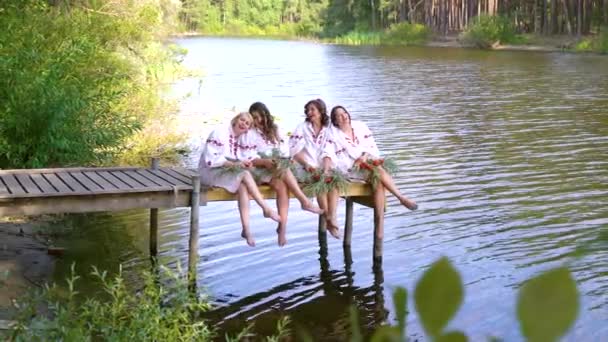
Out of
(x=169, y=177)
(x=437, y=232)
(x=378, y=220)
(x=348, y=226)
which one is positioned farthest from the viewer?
(x=437, y=232)

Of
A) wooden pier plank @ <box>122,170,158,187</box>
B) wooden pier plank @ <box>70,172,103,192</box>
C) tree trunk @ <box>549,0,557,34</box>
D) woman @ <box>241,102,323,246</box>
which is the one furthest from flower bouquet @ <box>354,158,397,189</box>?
tree trunk @ <box>549,0,557,34</box>

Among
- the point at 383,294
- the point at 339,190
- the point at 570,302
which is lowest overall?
the point at 383,294

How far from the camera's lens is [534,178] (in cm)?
1285

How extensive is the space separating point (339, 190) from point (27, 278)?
9.09ft

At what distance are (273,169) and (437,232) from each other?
265cm

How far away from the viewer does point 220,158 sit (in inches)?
305

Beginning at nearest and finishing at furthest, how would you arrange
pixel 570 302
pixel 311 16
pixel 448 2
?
pixel 570 302 < pixel 448 2 < pixel 311 16

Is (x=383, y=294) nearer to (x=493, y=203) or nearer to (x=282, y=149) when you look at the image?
(x=282, y=149)

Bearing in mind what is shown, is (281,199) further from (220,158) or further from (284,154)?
(220,158)

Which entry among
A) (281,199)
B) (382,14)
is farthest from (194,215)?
(382,14)

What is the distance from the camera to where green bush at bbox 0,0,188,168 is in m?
9.27

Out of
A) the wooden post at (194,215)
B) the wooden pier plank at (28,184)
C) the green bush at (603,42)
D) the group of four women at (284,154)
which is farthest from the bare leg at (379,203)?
the green bush at (603,42)

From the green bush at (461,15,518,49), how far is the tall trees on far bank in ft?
7.82

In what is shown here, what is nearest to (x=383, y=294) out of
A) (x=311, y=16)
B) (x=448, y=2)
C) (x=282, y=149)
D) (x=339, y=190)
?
(x=339, y=190)
